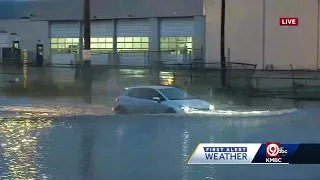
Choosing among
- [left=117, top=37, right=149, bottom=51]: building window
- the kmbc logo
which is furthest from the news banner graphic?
[left=117, top=37, right=149, bottom=51]: building window

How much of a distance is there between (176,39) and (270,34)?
10151mm

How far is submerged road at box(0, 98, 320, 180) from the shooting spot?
8453 mm

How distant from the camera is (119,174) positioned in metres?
8.48

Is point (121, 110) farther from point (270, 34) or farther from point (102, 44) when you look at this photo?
point (102, 44)

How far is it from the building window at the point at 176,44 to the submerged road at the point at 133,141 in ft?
109

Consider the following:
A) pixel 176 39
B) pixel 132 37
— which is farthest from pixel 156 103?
pixel 132 37

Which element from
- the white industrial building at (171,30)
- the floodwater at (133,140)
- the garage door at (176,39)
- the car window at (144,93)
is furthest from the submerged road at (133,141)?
the garage door at (176,39)

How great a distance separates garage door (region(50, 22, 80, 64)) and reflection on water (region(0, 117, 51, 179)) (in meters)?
41.1

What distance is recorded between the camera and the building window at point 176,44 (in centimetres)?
5226

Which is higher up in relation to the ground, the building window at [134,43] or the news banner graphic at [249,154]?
the building window at [134,43]

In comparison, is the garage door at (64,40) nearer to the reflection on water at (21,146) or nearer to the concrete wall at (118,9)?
the concrete wall at (118,9)

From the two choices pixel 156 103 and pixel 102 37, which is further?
Result: pixel 102 37

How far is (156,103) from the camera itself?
18203 mm

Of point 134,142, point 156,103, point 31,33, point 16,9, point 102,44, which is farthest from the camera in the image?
point 16,9
